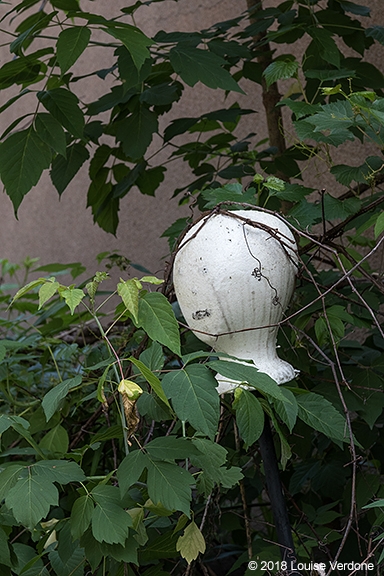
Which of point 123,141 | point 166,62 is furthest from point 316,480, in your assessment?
point 166,62

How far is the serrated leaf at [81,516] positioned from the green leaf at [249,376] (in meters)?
0.22

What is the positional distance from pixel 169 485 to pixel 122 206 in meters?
2.45

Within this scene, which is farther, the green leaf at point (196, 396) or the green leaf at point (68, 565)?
the green leaf at point (68, 565)

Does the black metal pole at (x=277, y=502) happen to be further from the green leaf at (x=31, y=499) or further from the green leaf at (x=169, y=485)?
the green leaf at (x=31, y=499)

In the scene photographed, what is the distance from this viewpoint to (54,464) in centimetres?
82

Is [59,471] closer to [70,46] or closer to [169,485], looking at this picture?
[169,485]

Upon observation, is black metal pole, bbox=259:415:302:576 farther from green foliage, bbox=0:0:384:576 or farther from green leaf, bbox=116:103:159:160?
green leaf, bbox=116:103:159:160

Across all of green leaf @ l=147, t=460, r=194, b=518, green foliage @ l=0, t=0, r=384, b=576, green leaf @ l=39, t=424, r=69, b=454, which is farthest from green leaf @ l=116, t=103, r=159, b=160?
green leaf @ l=147, t=460, r=194, b=518

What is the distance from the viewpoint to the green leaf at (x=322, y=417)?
0.83m

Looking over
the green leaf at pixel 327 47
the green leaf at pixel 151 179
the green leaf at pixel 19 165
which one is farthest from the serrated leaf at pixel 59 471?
the green leaf at pixel 151 179

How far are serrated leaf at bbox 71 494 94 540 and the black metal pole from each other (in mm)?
233

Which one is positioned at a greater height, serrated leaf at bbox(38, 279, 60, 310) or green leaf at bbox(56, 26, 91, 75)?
green leaf at bbox(56, 26, 91, 75)

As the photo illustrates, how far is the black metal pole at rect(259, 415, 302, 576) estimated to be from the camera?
84 centimetres

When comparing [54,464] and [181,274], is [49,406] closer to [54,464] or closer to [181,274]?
[54,464]
